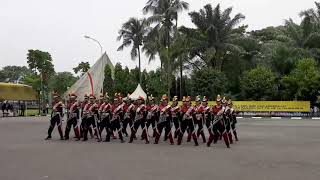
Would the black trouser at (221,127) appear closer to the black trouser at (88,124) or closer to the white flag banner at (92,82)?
the black trouser at (88,124)

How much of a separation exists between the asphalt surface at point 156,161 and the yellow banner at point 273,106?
28518 mm

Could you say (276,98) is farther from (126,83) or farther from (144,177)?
(144,177)

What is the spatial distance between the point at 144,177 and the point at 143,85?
5176cm

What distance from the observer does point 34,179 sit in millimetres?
9984

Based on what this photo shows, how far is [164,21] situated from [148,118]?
32.5m

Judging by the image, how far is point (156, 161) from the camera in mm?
13062

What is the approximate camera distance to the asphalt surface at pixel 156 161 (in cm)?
1059

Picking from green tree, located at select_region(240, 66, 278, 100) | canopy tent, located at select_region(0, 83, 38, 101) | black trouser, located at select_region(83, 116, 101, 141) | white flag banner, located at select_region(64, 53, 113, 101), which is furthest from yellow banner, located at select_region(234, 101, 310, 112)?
black trouser, located at select_region(83, 116, 101, 141)

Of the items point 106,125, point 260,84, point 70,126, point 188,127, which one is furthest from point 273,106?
point 70,126

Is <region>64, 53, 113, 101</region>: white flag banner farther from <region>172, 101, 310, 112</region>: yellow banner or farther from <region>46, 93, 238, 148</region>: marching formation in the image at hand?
<region>46, 93, 238, 148</region>: marching formation

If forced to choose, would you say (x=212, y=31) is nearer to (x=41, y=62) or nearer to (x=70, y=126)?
(x=41, y=62)

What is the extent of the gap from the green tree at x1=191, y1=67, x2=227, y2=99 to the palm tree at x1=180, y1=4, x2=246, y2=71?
6.43 ft

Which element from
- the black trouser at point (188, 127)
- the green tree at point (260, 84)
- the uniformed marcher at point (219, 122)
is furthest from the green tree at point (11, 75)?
the uniformed marcher at point (219, 122)

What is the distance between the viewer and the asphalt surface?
10.6 meters
